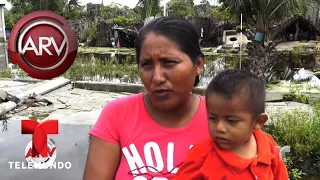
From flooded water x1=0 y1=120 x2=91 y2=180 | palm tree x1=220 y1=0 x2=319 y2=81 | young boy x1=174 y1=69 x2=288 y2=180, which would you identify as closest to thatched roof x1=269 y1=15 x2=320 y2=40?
palm tree x1=220 y1=0 x2=319 y2=81

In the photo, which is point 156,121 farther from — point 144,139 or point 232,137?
point 232,137

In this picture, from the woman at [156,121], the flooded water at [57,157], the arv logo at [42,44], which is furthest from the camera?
the flooded water at [57,157]

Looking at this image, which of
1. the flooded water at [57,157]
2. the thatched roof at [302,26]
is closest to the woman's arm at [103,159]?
the flooded water at [57,157]

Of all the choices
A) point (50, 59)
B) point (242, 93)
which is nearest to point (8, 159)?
point (50, 59)

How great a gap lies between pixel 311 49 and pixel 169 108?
12.9 meters

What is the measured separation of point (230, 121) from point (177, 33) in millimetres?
353

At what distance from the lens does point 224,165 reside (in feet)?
4.06

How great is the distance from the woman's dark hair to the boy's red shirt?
321mm

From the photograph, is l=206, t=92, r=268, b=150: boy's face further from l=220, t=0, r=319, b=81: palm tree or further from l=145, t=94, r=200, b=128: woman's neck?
l=220, t=0, r=319, b=81: palm tree

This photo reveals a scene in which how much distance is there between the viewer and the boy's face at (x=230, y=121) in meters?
1.21

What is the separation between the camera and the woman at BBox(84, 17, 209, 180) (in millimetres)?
1314

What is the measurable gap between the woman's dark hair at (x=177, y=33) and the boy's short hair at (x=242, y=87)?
162mm

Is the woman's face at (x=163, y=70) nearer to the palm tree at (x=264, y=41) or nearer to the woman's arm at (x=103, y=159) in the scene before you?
the woman's arm at (x=103, y=159)

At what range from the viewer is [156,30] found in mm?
1331
